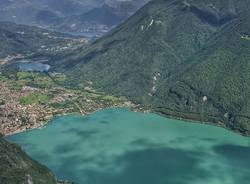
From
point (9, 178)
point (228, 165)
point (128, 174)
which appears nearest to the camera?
point (9, 178)

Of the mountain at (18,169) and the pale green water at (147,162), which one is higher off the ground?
the mountain at (18,169)

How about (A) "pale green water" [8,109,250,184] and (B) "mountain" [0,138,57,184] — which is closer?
(B) "mountain" [0,138,57,184]

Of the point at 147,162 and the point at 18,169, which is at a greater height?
the point at 18,169

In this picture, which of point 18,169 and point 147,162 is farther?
point 147,162

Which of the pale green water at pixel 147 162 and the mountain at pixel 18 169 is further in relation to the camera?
the pale green water at pixel 147 162

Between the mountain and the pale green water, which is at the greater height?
the mountain

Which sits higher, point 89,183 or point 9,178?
point 9,178

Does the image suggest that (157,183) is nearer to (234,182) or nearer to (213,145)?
(234,182)

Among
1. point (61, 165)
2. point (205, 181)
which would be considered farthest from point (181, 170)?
point (61, 165)
